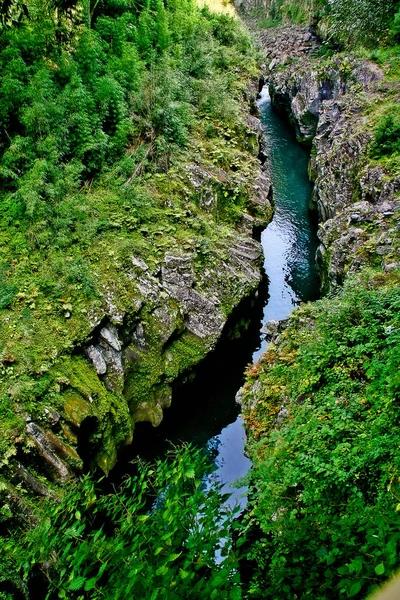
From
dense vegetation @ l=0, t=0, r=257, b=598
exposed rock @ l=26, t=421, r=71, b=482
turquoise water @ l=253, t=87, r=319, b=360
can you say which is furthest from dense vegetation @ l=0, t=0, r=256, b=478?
turquoise water @ l=253, t=87, r=319, b=360

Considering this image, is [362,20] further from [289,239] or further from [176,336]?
[176,336]

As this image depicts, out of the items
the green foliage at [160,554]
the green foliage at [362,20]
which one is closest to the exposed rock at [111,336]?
the green foliage at [160,554]

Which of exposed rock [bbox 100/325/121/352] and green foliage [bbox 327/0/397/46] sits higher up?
green foliage [bbox 327/0/397/46]

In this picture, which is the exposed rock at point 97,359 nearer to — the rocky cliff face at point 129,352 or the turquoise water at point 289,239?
the rocky cliff face at point 129,352

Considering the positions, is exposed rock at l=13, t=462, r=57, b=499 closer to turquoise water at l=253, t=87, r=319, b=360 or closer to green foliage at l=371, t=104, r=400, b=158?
turquoise water at l=253, t=87, r=319, b=360

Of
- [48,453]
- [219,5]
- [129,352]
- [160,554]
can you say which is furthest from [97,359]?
[219,5]

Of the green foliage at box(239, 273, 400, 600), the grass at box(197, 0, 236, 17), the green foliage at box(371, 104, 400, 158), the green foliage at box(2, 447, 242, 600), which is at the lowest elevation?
the green foliage at box(2, 447, 242, 600)

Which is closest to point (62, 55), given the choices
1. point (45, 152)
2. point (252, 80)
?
point (45, 152)
